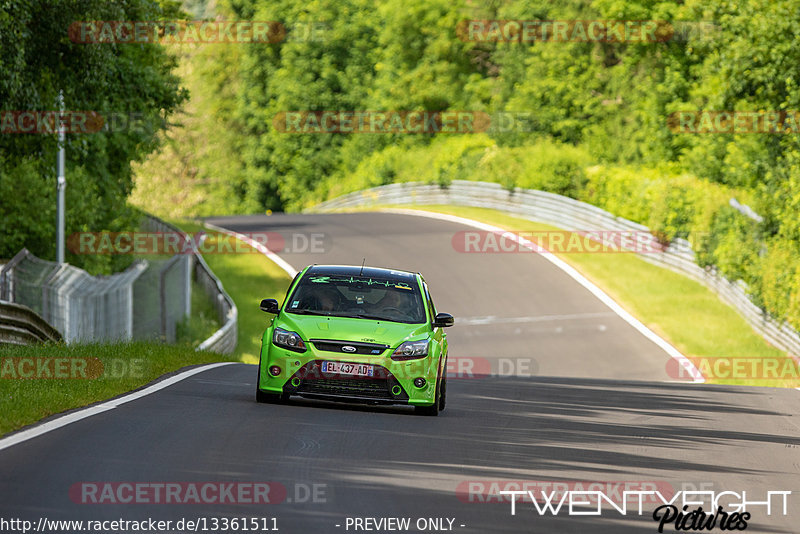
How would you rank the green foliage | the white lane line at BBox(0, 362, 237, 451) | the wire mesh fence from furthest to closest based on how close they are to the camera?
1. the wire mesh fence
2. the green foliage
3. the white lane line at BBox(0, 362, 237, 451)

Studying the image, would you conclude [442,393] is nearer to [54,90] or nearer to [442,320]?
[442,320]

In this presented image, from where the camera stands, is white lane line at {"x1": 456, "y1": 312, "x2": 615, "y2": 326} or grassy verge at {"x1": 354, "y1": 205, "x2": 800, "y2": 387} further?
white lane line at {"x1": 456, "y1": 312, "x2": 615, "y2": 326}

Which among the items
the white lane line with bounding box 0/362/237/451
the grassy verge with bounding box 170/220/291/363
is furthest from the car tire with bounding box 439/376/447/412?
A: the grassy verge with bounding box 170/220/291/363

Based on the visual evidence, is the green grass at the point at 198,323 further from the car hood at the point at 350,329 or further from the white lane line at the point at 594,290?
the car hood at the point at 350,329

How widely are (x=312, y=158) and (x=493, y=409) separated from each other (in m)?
87.2

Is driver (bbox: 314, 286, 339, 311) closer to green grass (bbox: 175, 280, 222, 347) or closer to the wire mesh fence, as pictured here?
the wire mesh fence

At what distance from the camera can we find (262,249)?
2057 inches

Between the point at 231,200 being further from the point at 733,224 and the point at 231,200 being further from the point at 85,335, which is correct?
the point at 85,335

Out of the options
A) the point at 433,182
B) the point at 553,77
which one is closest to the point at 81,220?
the point at 433,182

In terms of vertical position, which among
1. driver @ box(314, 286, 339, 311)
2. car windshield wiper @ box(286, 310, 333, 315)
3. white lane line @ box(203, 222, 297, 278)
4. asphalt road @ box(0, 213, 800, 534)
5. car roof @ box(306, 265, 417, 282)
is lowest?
asphalt road @ box(0, 213, 800, 534)

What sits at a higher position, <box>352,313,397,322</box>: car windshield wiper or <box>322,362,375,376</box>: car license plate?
<box>352,313,397,322</box>: car windshield wiper

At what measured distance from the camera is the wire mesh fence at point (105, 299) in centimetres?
2448

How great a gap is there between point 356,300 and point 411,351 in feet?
4.43

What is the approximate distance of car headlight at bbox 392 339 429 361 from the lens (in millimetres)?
14180
